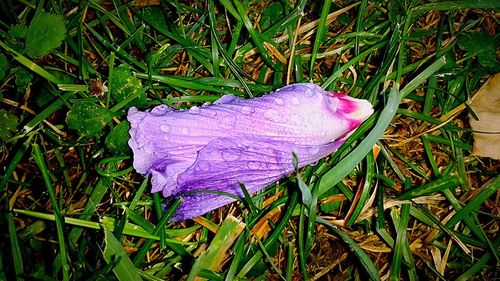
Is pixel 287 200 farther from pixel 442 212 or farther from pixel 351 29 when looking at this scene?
pixel 351 29

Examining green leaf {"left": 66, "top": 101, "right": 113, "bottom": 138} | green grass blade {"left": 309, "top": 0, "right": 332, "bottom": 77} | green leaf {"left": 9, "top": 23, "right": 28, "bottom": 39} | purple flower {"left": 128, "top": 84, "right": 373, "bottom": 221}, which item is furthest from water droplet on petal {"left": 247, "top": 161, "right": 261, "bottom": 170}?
green leaf {"left": 9, "top": 23, "right": 28, "bottom": 39}

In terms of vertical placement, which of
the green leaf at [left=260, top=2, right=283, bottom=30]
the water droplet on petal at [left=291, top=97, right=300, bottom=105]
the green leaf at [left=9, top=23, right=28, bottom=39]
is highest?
the green leaf at [left=9, top=23, right=28, bottom=39]

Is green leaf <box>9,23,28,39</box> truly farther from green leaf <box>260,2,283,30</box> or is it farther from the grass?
green leaf <box>260,2,283,30</box>

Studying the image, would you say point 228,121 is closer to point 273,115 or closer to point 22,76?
point 273,115

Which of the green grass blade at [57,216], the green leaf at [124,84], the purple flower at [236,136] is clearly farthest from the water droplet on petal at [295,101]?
the green grass blade at [57,216]

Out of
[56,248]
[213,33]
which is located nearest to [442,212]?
[213,33]

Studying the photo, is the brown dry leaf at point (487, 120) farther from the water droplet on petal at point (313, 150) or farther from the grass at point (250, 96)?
the water droplet on petal at point (313, 150)
